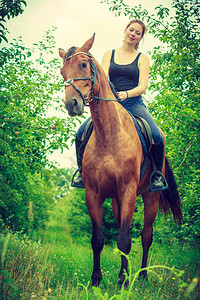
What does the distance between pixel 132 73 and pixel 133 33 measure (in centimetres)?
68

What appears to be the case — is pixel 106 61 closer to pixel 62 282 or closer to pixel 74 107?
pixel 74 107

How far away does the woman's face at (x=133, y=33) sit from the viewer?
502cm

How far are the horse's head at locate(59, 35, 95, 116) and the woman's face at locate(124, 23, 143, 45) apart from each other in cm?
132

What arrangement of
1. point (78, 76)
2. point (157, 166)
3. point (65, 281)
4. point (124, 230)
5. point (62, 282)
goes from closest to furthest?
point (78, 76)
point (62, 282)
point (124, 230)
point (65, 281)
point (157, 166)

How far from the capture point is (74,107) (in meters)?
3.51

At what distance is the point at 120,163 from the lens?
4055 millimetres

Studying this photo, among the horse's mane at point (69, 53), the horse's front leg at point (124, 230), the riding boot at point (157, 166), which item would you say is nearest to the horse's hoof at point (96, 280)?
the horse's front leg at point (124, 230)

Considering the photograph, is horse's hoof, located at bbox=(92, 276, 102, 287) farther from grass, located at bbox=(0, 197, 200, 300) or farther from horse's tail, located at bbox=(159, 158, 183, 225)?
horse's tail, located at bbox=(159, 158, 183, 225)

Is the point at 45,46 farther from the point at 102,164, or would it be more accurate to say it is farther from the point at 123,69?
the point at 102,164

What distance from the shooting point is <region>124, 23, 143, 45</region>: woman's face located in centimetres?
502

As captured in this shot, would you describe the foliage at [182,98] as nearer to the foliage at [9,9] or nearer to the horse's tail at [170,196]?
the horse's tail at [170,196]

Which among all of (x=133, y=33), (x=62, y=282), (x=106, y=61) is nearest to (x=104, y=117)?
(x=106, y=61)

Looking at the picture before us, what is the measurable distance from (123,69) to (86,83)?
4.38ft

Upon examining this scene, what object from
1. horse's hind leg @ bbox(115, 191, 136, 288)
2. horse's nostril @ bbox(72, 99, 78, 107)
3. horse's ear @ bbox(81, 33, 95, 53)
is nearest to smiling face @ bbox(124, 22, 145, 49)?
horse's ear @ bbox(81, 33, 95, 53)
